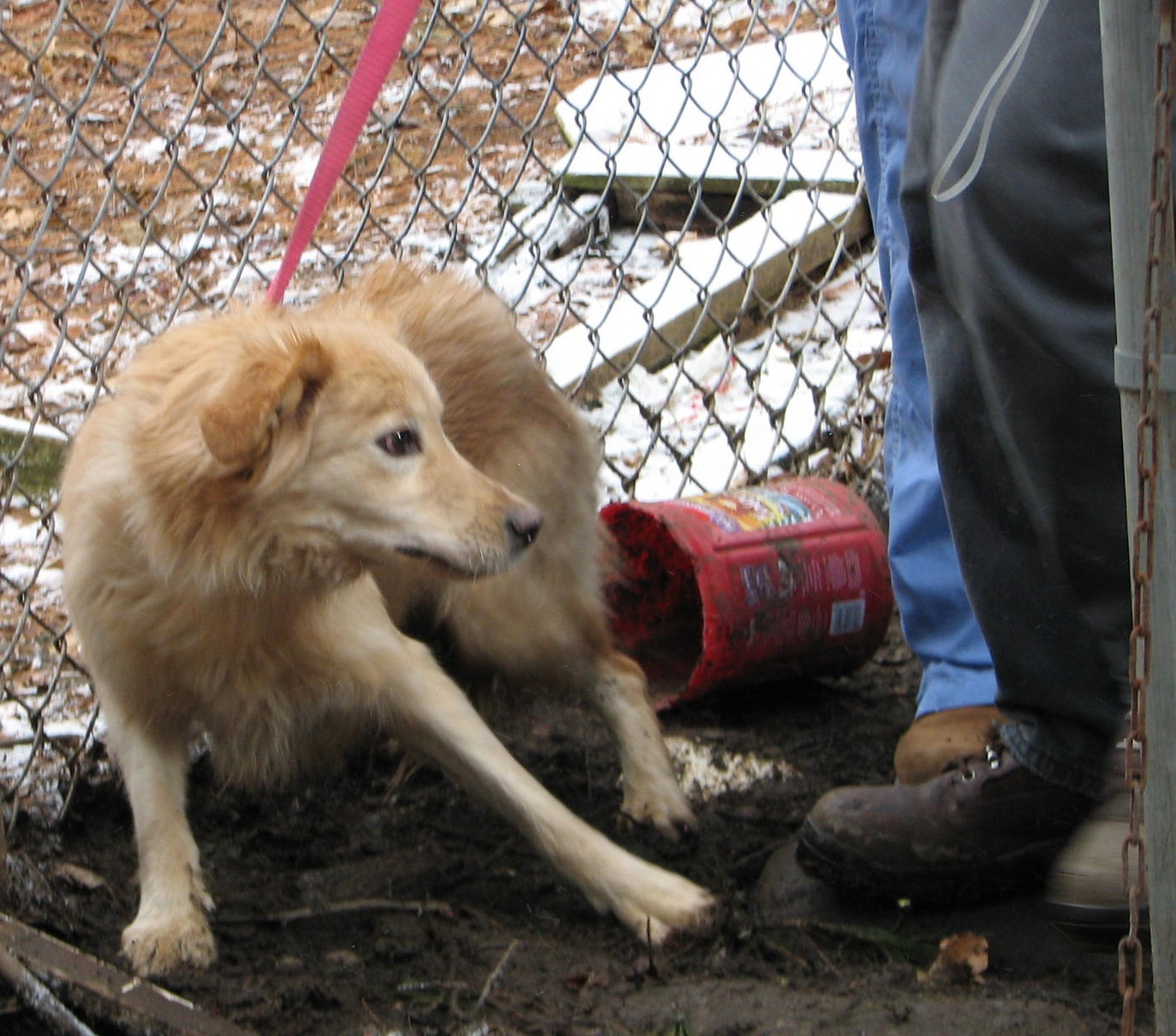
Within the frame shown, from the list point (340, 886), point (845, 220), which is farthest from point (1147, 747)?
point (845, 220)

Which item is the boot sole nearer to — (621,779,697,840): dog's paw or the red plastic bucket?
(621,779,697,840): dog's paw

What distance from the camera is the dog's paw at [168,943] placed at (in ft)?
7.42

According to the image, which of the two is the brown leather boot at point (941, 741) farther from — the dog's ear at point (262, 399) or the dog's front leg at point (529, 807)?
the dog's ear at point (262, 399)

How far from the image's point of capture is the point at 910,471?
2.98 m

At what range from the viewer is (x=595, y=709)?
3094 mm

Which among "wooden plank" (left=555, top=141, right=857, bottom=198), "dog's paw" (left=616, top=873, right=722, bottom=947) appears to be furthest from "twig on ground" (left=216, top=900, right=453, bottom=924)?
"wooden plank" (left=555, top=141, right=857, bottom=198)

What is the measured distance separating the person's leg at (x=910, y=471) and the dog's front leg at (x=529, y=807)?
0.49 metres

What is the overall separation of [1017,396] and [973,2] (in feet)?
1.61

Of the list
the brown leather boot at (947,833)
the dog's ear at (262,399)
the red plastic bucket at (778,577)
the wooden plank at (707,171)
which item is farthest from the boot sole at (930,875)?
the wooden plank at (707,171)

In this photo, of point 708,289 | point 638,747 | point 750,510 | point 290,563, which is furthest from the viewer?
point 708,289

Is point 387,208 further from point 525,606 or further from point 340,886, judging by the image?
point 340,886

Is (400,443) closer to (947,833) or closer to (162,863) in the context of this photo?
(162,863)

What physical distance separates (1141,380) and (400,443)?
132cm

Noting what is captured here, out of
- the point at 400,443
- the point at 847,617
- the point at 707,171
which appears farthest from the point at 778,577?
the point at 707,171
